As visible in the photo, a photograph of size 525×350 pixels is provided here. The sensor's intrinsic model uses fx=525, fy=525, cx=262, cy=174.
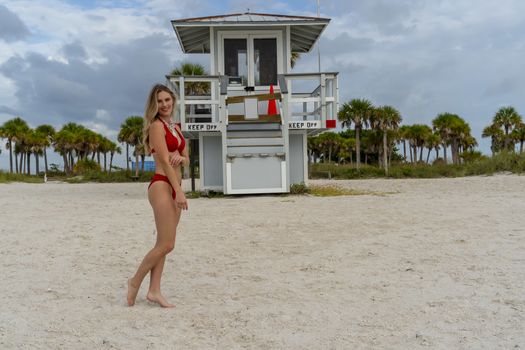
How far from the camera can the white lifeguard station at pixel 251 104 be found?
13641 mm

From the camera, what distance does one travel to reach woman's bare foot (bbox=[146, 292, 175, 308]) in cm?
425

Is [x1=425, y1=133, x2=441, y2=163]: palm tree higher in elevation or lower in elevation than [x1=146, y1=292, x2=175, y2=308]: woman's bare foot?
higher

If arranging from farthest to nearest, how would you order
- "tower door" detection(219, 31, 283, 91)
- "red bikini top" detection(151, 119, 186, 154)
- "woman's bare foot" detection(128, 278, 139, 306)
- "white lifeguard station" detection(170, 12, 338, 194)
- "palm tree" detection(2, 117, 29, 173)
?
"palm tree" detection(2, 117, 29, 173) < "tower door" detection(219, 31, 283, 91) < "white lifeguard station" detection(170, 12, 338, 194) < "woman's bare foot" detection(128, 278, 139, 306) < "red bikini top" detection(151, 119, 186, 154)

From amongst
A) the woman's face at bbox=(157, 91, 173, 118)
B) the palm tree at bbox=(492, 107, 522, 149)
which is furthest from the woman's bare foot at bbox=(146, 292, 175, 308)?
the palm tree at bbox=(492, 107, 522, 149)

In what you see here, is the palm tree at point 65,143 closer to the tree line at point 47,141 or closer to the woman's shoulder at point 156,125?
the tree line at point 47,141

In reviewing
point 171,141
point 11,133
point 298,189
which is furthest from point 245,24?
point 11,133

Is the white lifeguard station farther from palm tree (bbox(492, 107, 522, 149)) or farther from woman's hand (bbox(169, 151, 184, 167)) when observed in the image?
palm tree (bbox(492, 107, 522, 149))

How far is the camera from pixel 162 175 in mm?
4059

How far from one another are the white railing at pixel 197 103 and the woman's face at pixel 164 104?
942cm

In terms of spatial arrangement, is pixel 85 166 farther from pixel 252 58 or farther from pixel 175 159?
pixel 175 159

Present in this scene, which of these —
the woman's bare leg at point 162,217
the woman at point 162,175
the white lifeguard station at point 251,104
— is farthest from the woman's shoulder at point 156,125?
the white lifeguard station at point 251,104

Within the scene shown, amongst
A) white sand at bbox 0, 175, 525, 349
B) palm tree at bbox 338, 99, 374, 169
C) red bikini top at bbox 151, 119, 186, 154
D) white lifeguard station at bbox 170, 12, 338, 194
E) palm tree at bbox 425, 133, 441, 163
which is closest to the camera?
white sand at bbox 0, 175, 525, 349

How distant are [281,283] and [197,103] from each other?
9.48m

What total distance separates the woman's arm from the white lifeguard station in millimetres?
9376
